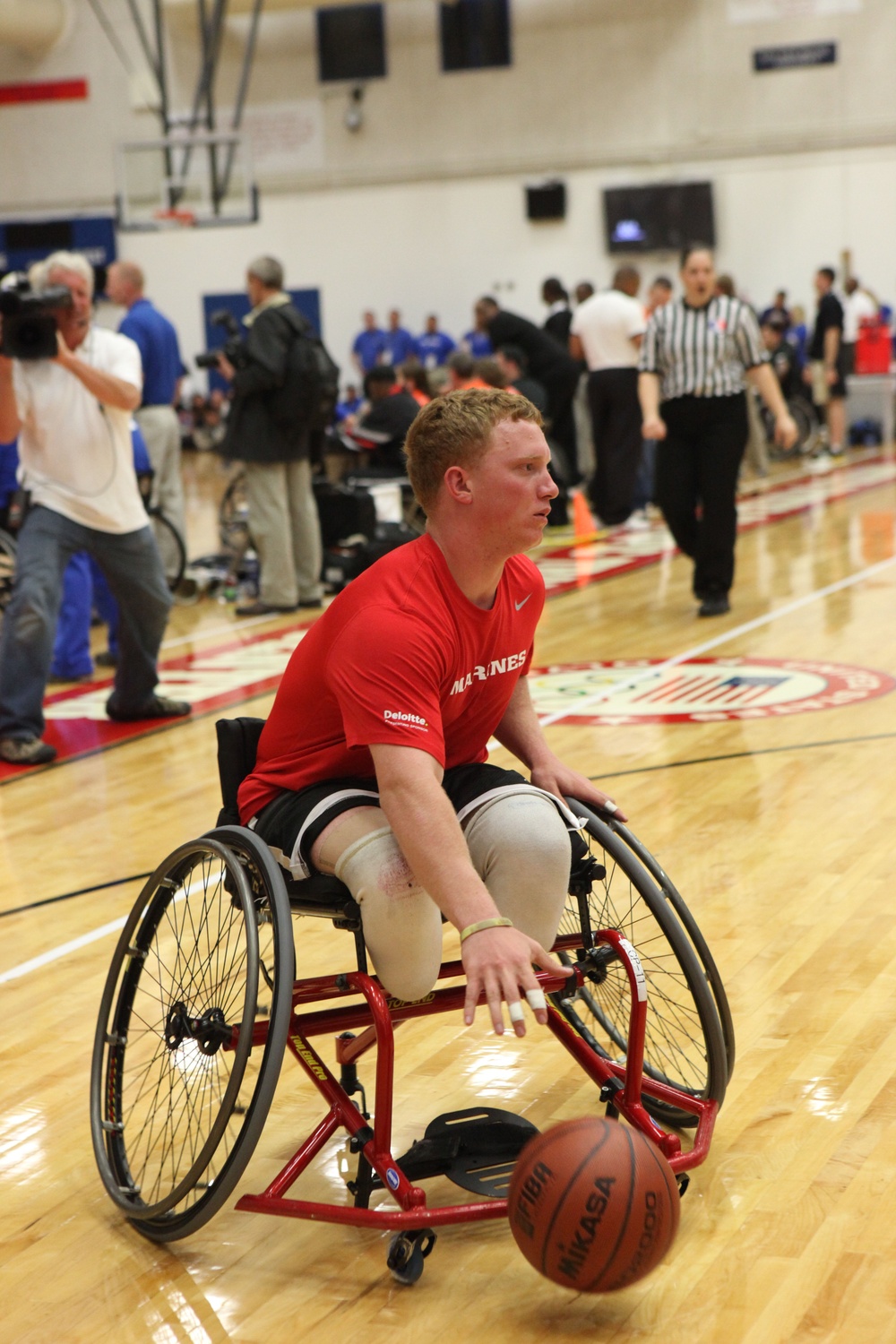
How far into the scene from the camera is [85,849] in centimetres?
473

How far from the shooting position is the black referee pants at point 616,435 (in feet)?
37.2

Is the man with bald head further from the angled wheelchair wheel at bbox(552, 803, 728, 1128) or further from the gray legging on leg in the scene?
the gray legging on leg

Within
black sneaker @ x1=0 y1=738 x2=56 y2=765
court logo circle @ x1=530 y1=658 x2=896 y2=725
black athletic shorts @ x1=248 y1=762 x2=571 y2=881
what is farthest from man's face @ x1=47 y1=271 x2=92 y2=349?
black athletic shorts @ x1=248 y1=762 x2=571 y2=881

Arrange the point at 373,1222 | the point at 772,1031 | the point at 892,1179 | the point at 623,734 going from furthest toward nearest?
the point at 623,734 → the point at 772,1031 → the point at 892,1179 → the point at 373,1222

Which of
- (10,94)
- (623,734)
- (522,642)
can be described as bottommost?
(623,734)

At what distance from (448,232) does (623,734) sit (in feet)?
60.5

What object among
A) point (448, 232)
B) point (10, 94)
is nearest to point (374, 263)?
point (448, 232)

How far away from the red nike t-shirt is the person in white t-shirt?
8854 mm

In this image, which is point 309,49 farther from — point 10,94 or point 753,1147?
point 753,1147

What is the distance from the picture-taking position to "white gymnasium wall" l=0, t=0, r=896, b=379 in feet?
69.5

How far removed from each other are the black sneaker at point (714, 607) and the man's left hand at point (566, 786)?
538 centimetres

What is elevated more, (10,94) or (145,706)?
(10,94)

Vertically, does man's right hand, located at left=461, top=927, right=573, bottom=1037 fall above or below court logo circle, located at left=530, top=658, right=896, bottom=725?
above

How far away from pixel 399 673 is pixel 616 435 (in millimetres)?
9334
